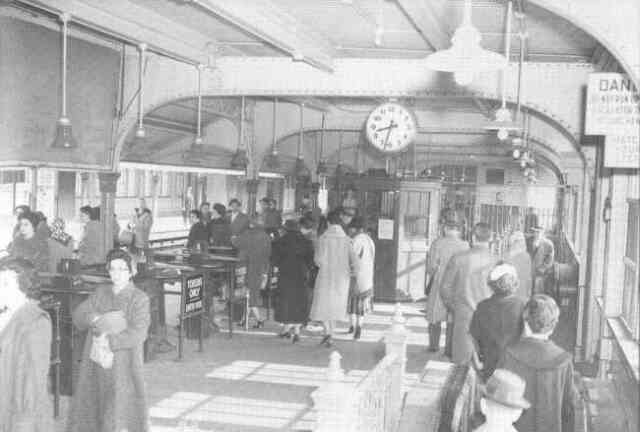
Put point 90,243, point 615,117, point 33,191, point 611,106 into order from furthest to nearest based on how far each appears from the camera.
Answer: point 33,191 → point 90,243 → point 611,106 → point 615,117

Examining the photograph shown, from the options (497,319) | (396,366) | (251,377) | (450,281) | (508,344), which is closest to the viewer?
(508,344)

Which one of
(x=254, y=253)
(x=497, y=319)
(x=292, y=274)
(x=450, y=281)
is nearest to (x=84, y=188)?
(x=254, y=253)

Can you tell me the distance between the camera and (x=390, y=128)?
9258 millimetres

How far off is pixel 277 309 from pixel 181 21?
12.9ft

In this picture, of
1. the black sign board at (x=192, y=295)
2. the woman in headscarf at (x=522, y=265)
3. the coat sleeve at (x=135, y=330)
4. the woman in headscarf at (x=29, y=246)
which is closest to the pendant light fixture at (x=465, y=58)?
the coat sleeve at (x=135, y=330)

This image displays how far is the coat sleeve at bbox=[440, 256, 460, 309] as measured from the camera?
→ 7.16 m

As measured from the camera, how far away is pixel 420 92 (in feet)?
29.7

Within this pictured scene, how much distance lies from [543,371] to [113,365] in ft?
8.49

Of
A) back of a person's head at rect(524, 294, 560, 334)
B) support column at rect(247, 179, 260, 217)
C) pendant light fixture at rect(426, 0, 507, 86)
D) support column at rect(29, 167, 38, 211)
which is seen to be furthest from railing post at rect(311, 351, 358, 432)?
support column at rect(247, 179, 260, 217)

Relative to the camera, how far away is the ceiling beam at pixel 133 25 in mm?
6859

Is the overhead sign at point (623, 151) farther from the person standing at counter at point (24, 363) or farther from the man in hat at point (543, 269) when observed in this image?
the man in hat at point (543, 269)

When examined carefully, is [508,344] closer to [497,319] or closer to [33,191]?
[497,319]

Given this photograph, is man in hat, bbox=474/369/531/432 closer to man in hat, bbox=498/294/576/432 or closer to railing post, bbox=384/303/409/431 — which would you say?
man in hat, bbox=498/294/576/432

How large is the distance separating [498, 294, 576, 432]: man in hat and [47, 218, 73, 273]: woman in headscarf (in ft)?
19.2
